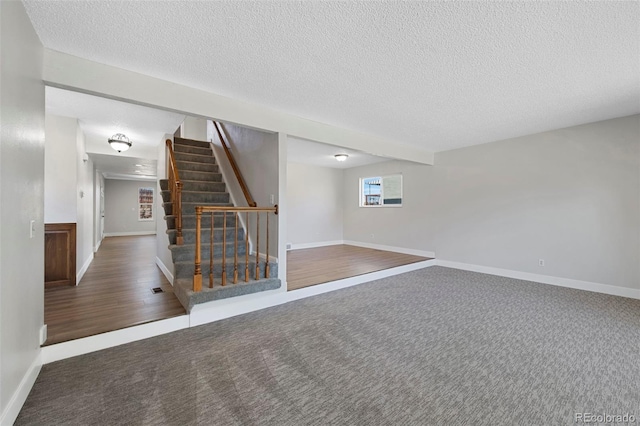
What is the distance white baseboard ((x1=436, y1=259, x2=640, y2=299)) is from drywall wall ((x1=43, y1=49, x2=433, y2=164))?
11.5 ft

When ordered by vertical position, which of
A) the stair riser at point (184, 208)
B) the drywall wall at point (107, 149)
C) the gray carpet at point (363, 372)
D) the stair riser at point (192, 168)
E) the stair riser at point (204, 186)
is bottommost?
the gray carpet at point (363, 372)

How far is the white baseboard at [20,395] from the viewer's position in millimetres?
1399

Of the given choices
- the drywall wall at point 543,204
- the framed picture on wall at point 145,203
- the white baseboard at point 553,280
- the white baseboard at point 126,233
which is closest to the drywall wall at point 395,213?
the drywall wall at point 543,204

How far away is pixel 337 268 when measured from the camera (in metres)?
4.84

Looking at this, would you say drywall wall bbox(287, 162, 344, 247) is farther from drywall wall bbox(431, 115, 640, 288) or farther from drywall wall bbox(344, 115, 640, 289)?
drywall wall bbox(431, 115, 640, 288)

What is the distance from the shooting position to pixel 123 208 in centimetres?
1043

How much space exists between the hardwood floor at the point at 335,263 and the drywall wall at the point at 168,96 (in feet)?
6.93

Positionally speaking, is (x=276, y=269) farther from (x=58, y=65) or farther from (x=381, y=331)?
(x=58, y=65)

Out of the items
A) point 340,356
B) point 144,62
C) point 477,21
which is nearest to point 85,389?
point 340,356

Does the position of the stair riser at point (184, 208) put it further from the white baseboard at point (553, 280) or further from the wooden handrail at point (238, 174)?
the white baseboard at point (553, 280)

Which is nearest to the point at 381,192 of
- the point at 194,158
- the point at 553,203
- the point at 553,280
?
the point at 553,203

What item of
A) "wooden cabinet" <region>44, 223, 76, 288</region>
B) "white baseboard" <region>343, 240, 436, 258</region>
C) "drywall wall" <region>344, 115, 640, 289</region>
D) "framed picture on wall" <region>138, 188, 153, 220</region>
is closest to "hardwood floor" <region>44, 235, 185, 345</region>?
"wooden cabinet" <region>44, 223, 76, 288</region>

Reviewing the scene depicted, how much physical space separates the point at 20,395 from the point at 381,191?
6.85 metres

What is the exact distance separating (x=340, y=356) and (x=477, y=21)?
2663mm
